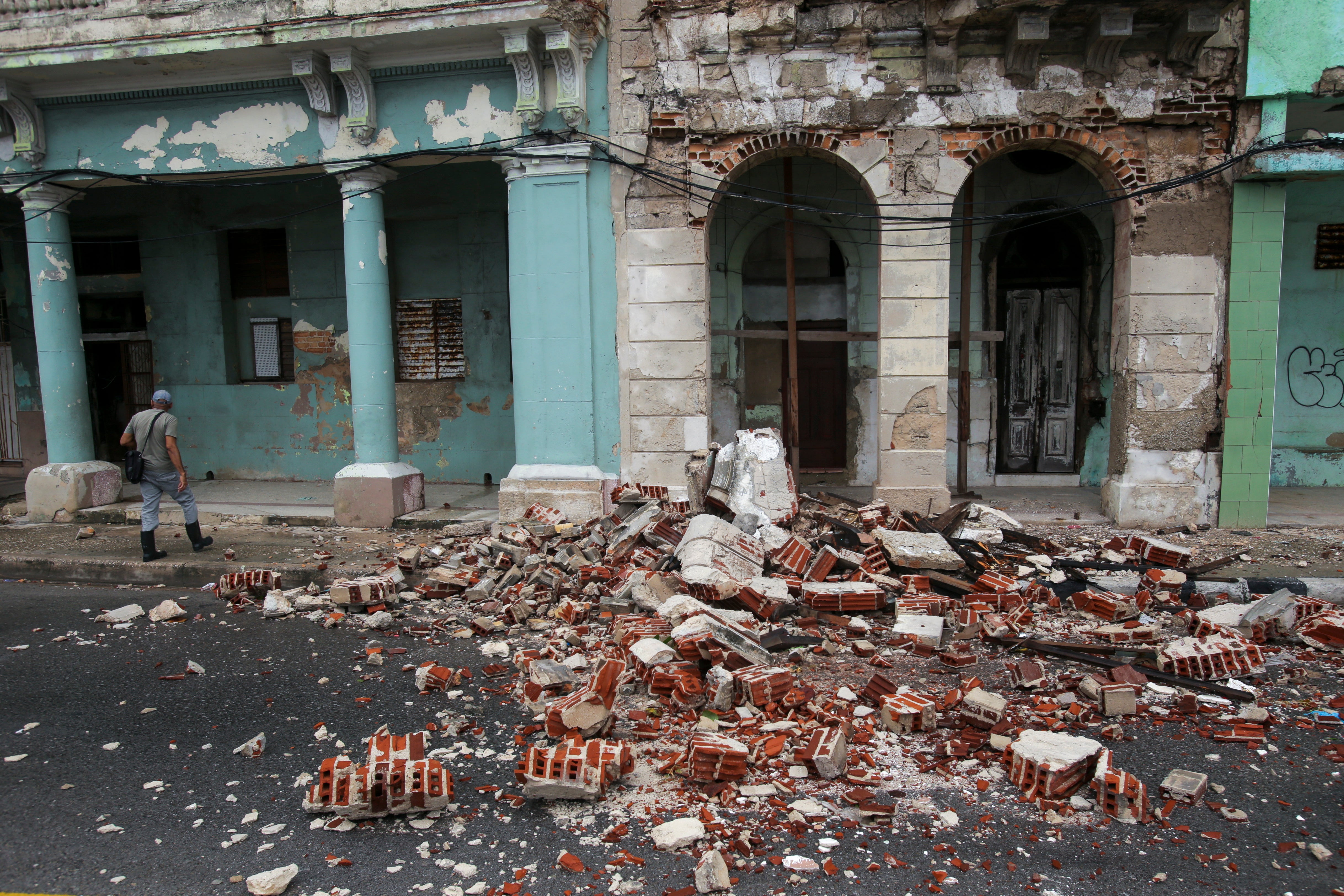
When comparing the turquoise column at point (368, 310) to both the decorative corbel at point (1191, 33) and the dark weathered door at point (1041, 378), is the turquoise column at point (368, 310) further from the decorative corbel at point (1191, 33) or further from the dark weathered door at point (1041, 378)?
the decorative corbel at point (1191, 33)

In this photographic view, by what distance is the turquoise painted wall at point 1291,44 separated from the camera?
7238 millimetres

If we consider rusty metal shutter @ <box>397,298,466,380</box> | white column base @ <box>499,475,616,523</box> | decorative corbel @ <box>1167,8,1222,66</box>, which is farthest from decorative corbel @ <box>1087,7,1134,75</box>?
rusty metal shutter @ <box>397,298,466,380</box>

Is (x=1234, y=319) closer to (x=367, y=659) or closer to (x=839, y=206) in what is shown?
(x=839, y=206)

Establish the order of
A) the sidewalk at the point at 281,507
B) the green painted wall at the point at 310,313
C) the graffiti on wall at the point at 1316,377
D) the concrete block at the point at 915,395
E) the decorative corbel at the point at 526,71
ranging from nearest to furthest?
1. the decorative corbel at the point at 526,71
2. the concrete block at the point at 915,395
3. the sidewalk at the point at 281,507
4. the graffiti on wall at the point at 1316,377
5. the green painted wall at the point at 310,313

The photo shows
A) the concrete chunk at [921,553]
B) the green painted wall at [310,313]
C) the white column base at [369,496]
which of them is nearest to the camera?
the concrete chunk at [921,553]

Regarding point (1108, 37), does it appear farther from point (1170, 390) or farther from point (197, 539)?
point (197, 539)

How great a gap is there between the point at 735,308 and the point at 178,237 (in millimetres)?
7143

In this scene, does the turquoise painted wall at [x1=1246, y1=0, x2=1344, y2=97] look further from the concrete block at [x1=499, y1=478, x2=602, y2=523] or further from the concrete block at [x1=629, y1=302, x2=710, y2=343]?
the concrete block at [x1=499, y1=478, x2=602, y2=523]

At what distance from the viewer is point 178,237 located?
9945 mm

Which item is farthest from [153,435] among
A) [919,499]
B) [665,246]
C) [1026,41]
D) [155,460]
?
[1026,41]

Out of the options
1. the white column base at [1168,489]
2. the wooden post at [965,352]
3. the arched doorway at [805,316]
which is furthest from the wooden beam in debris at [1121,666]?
the arched doorway at [805,316]

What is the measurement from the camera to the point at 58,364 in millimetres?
9188

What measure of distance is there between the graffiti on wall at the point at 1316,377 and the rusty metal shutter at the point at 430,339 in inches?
423

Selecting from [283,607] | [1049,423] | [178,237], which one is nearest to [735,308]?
[1049,423]
